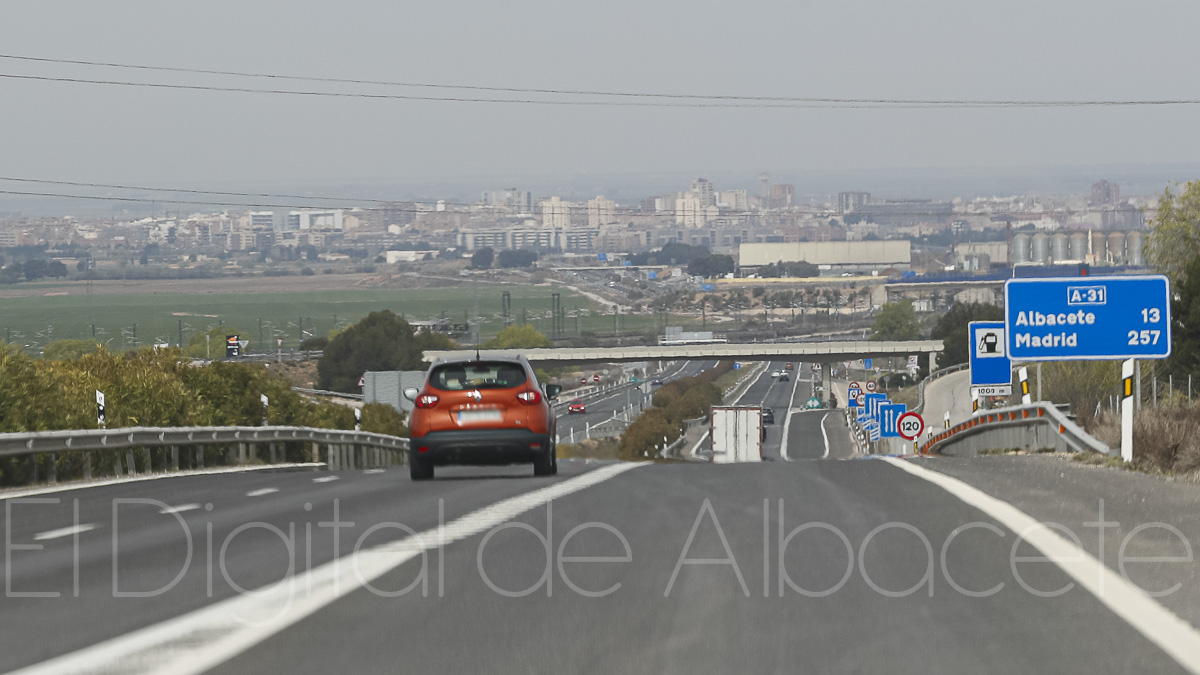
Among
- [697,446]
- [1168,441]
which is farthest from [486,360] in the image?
[697,446]

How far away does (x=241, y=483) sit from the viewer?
18.7m

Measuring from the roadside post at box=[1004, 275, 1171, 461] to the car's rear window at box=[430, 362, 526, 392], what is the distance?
781cm

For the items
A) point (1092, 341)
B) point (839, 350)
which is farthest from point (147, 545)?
point (839, 350)

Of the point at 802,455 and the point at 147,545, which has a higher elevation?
the point at 147,545

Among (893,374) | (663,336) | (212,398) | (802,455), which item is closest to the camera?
(212,398)

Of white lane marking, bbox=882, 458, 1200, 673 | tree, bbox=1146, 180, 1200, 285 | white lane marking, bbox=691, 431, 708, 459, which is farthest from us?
white lane marking, bbox=691, 431, 708, 459

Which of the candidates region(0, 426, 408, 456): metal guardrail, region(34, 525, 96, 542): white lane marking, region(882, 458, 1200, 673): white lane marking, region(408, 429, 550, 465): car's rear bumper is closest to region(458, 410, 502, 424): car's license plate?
region(408, 429, 550, 465): car's rear bumper

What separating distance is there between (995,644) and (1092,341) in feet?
54.7

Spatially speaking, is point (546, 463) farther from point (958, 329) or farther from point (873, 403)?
point (958, 329)

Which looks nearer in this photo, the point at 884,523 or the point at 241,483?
the point at 884,523

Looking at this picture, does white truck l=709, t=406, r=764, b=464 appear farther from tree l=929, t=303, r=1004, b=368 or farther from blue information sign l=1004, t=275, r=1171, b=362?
tree l=929, t=303, r=1004, b=368

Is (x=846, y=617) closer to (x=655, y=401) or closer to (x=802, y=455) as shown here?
(x=802, y=455)

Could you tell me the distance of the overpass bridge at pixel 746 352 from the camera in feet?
500

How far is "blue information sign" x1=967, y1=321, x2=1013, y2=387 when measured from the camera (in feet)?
134
